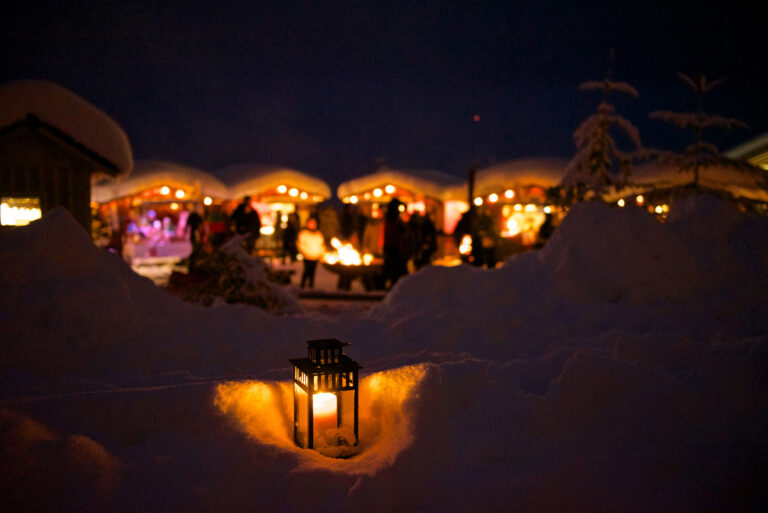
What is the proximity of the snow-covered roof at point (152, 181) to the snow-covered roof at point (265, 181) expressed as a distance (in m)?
2.03

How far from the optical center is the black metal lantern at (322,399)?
277 cm

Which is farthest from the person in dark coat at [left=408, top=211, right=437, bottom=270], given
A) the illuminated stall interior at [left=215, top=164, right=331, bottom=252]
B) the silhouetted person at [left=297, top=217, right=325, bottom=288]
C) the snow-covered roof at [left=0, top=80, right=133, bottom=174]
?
the illuminated stall interior at [left=215, top=164, right=331, bottom=252]

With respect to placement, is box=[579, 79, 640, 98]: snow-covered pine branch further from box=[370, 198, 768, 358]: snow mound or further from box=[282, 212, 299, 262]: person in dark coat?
box=[282, 212, 299, 262]: person in dark coat

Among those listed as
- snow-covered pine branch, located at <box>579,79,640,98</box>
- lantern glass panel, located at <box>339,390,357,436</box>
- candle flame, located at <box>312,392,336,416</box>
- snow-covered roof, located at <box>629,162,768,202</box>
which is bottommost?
lantern glass panel, located at <box>339,390,357,436</box>

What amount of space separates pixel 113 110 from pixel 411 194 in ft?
111

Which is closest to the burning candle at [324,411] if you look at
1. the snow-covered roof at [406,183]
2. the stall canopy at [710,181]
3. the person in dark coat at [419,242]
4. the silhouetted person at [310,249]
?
the silhouetted person at [310,249]

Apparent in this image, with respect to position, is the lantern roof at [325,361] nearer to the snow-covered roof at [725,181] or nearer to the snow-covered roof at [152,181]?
the snow-covered roof at [725,181]

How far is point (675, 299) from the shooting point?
5.14m

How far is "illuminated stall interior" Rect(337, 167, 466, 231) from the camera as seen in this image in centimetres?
2670

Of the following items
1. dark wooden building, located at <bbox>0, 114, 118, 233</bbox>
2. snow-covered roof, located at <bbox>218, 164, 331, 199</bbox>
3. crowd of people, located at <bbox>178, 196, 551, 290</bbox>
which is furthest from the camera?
snow-covered roof, located at <bbox>218, 164, 331, 199</bbox>

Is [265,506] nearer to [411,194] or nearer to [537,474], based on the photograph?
[537,474]

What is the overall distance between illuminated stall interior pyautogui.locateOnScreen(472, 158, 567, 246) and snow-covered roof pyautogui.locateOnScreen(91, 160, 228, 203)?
15842 millimetres

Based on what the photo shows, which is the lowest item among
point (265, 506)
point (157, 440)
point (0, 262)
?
point (265, 506)

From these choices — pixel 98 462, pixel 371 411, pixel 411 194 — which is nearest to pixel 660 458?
pixel 371 411
